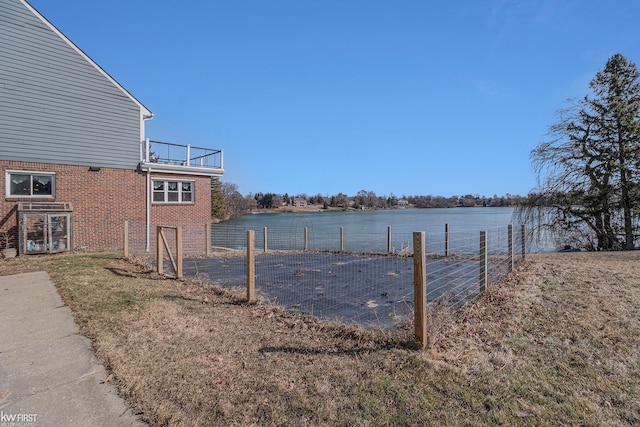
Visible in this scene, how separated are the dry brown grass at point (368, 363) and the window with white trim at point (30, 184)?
27.6 ft

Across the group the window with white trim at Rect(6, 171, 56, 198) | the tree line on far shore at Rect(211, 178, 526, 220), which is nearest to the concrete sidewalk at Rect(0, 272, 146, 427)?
the window with white trim at Rect(6, 171, 56, 198)

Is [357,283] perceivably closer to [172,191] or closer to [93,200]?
[172,191]

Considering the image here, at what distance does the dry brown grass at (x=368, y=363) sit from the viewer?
2.65 meters

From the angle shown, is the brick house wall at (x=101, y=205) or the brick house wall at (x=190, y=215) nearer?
the brick house wall at (x=101, y=205)

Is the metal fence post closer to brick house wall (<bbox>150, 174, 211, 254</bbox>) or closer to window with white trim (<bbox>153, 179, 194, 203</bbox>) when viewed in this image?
brick house wall (<bbox>150, 174, 211, 254</bbox>)

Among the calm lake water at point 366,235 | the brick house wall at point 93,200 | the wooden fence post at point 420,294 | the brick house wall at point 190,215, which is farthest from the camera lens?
the brick house wall at point 190,215

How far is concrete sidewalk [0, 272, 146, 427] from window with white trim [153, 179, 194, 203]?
33.1 feet

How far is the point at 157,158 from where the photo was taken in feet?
50.4

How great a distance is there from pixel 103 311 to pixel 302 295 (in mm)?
3452

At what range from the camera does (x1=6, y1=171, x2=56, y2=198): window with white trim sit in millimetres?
11477

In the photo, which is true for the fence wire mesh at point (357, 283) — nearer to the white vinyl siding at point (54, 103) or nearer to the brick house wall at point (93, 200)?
the brick house wall at point (93, 200)

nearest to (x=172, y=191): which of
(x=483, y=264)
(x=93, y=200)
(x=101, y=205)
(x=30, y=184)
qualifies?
(x=101, y=205)

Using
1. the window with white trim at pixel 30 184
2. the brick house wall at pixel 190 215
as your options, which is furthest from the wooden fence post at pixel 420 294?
the window with white trim at pixel 30 184

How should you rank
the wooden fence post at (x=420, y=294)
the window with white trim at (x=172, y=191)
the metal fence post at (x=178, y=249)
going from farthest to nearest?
1. the window with white trim at (x=172, y=191)
2. the metal fence post at (x=178, y=249)
3. the wooden fence post at (x=420, y=294)
